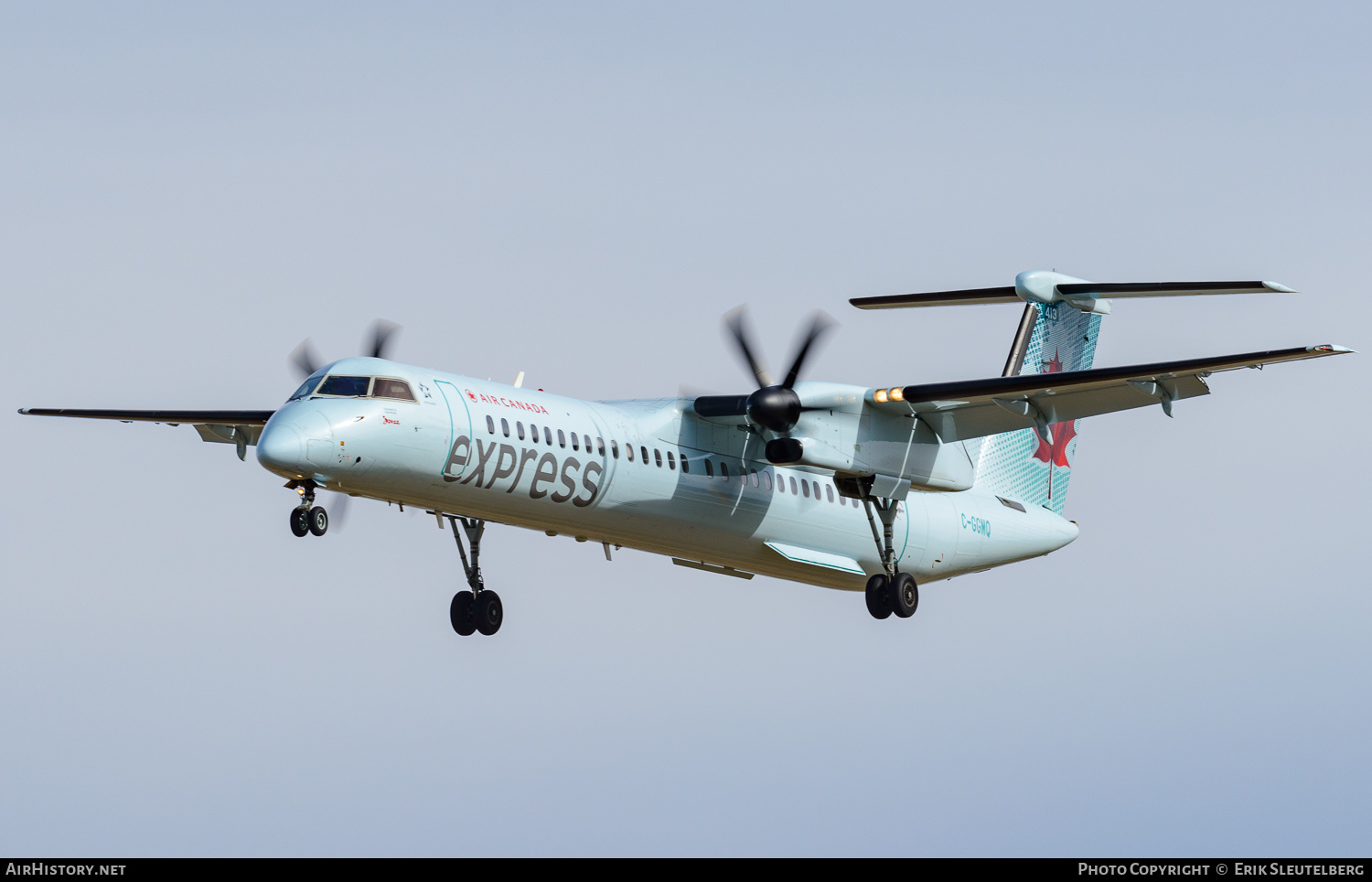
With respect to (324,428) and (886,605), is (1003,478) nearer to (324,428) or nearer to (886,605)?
(886,605)

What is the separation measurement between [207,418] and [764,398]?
25.3 ft

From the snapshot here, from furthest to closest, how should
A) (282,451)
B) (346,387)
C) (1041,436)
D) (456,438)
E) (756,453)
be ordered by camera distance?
(1041,436), (756,453), (456,438), (346,387), (282,451)

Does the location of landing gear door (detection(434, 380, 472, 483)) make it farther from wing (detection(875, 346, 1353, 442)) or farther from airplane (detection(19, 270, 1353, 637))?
wing (detection(875, 346, 1353, 442))

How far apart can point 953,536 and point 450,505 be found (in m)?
8.68

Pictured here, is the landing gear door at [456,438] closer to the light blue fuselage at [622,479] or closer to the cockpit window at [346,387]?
the light blue fuselage at [622,479]

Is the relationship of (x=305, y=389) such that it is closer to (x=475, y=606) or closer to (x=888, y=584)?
(x=475, y=606)

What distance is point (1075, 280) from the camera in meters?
27.9

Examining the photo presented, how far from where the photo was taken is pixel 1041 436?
91.8 ft

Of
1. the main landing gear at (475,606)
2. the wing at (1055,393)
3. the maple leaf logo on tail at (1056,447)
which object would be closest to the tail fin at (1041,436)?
the maple leaf logo on tail at (1056,447)

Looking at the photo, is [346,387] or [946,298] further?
[946,298]

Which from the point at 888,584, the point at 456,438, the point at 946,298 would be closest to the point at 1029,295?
the point at 946,298

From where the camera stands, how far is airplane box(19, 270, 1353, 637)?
19484 mm

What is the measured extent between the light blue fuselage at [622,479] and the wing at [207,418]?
4.11 metres

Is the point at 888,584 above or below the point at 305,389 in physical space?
below
